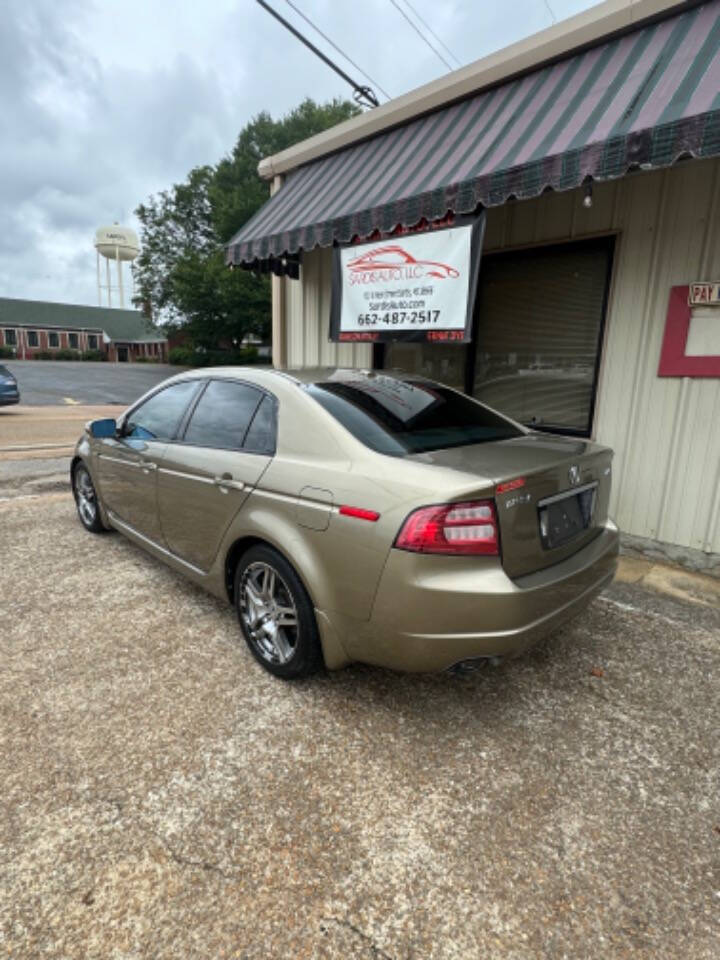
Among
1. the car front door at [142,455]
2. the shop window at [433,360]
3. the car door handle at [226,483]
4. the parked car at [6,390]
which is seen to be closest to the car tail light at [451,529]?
the car door handle at [226,483]

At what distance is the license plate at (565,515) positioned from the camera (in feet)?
7.59

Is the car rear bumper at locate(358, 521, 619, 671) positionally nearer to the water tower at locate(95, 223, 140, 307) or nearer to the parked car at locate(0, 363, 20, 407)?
the parked car at locate(0, 363, 20, 407)

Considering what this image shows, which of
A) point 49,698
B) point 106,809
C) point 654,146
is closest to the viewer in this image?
point 106,809

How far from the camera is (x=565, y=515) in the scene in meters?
2.45

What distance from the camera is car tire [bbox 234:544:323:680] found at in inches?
96.8

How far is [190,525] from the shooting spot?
318cm

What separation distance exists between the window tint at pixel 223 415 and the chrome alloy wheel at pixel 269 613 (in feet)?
2.37

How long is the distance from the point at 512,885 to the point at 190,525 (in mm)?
2327

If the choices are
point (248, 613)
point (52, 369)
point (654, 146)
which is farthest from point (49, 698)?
point (52, 369)

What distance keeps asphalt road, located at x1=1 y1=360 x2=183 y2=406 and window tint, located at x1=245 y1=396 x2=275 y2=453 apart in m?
20.2

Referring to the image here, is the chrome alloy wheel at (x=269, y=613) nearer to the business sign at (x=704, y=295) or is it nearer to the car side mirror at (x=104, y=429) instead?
the car side mirror at (x=104, y=429)

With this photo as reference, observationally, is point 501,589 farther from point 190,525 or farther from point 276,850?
point 190,525

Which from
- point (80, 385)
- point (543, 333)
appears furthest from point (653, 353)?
point (80, 385)

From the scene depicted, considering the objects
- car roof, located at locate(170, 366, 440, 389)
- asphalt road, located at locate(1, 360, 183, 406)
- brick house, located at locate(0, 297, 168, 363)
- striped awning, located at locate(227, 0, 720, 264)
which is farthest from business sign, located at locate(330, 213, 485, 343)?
brick house, located at locate(0, 297, 168, 363)
